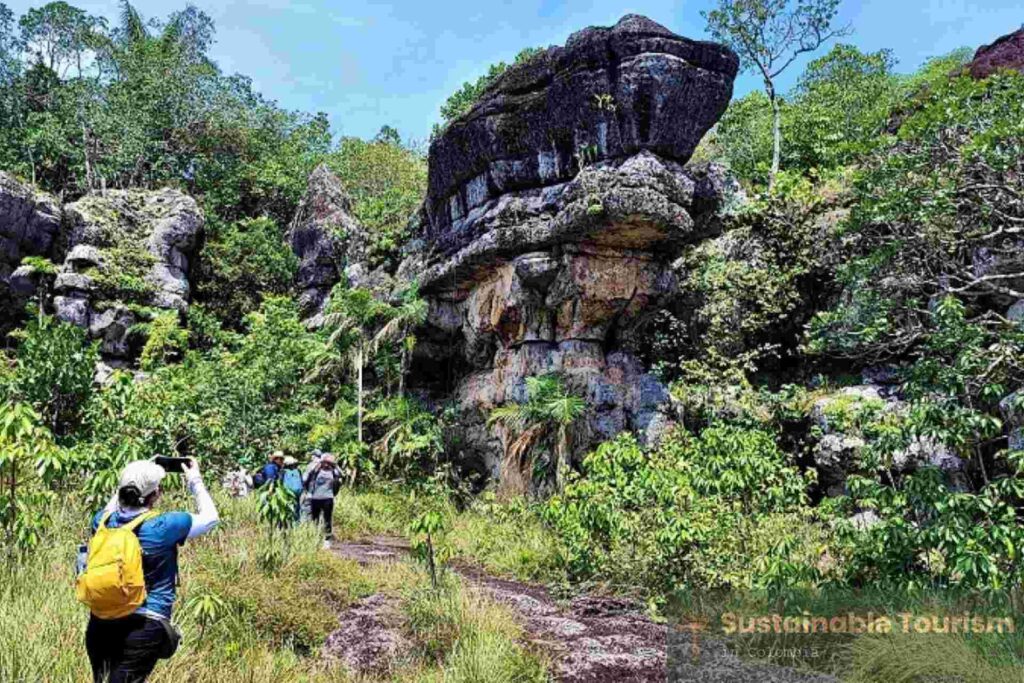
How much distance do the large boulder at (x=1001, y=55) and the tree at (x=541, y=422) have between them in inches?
555

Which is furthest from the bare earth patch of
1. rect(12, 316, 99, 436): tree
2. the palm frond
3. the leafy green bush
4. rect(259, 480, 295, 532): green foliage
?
the palm frond

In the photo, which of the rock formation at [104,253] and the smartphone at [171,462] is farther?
the rock formation at [104,253]

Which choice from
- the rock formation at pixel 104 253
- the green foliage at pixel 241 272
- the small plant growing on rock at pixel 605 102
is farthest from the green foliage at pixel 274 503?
the green foliage at pixel 241 272

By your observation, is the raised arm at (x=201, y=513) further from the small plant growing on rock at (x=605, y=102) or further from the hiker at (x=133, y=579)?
the small plant growing on rock at (x=605, y=102)

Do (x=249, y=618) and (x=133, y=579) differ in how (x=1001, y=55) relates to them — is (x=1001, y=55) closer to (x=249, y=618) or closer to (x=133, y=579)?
(x=249, y=618)

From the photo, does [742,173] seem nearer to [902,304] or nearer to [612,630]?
[902,304]

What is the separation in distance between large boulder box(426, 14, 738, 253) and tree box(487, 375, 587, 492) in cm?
390

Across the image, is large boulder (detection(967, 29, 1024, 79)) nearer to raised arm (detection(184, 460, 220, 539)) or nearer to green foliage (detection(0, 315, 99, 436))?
raised arm (detection(184, 460, 220, 539))

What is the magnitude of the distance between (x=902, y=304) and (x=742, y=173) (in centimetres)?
1172

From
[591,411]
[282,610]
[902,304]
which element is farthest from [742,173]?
[282,610]

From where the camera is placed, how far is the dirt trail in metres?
5.18

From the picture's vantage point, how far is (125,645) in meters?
3.02

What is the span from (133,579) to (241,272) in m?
22.2

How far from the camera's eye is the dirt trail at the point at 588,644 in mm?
5184
